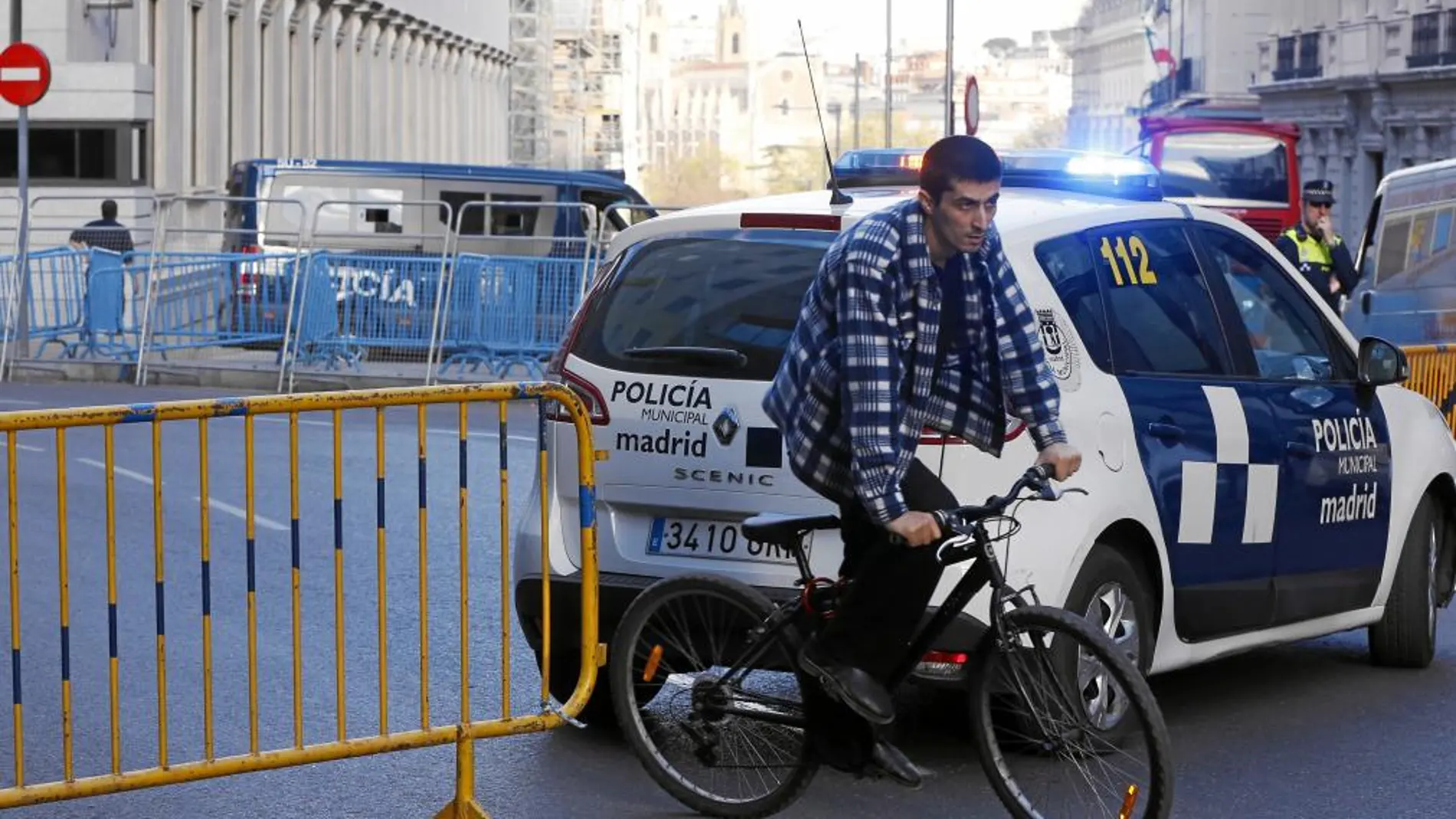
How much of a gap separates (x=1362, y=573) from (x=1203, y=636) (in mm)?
971

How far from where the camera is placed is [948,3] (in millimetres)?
26266

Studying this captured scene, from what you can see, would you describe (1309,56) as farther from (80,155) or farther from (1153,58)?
(1153,58)

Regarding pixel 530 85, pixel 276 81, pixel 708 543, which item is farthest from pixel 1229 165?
pixel 530 85

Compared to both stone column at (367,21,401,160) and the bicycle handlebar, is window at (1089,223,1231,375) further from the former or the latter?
stone column at (367,21,401,160)

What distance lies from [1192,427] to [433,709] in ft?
7.72

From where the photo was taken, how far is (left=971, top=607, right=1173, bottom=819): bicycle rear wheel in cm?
573

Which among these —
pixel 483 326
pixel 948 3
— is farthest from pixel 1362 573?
pixel 948 3

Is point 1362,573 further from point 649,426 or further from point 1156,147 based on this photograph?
point 1156,147

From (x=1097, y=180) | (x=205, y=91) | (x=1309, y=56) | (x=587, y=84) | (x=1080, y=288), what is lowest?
(x=1080, y=288)

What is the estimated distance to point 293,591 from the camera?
6113 mm

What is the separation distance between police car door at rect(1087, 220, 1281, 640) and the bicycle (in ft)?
1.93

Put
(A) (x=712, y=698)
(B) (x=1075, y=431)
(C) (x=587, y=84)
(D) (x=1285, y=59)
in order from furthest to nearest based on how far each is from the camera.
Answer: (C) (x=587, y=84) → (D) (x=1285, y=59) → (B) (x=1075, y=431) → (A) (x=712, y=698)

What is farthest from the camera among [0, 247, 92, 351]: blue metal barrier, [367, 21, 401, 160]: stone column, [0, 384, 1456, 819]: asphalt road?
[367, 21, 401, 160]: stone column

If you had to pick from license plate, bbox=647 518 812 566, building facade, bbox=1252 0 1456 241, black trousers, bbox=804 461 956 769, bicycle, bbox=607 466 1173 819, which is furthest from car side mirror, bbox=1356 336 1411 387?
building facade, bbox=1252 0 1456 241
